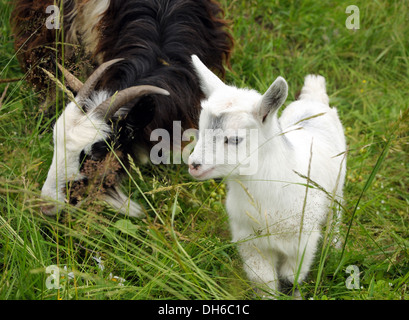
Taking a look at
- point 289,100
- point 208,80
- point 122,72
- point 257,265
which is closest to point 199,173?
point 208,80

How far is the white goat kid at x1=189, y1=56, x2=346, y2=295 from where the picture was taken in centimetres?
218

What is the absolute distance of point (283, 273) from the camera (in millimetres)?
2672

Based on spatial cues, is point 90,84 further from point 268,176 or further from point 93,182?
point 268,176

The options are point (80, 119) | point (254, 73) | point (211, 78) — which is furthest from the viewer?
point (254, 73)

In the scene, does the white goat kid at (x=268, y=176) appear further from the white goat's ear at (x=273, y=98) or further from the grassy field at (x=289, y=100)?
the grassy field at (x=289, y=100)

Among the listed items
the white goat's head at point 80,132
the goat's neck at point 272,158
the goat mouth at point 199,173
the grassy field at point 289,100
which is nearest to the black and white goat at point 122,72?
the white goat's head at point 80,132

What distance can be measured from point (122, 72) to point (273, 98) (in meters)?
1.48

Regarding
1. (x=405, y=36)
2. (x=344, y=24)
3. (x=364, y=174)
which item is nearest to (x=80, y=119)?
(x=364, y=174)

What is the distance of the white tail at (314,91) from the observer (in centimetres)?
337

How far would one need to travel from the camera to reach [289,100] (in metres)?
4.52

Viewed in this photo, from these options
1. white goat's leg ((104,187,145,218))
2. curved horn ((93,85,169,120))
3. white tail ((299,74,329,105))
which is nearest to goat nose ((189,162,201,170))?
curved horn ((93,85,169,120))

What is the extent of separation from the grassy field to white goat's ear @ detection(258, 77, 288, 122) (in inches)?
19.6
